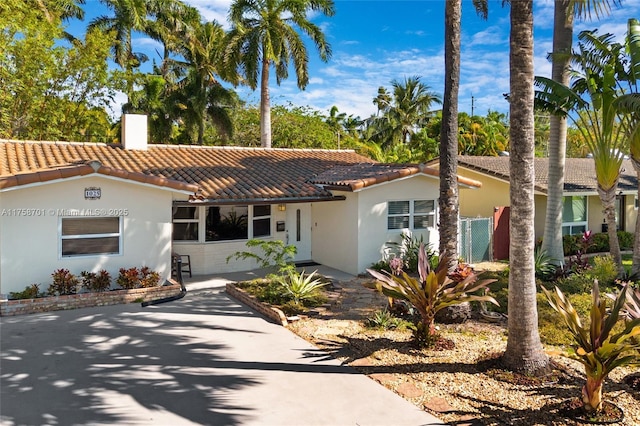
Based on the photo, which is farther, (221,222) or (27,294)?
(221,222)

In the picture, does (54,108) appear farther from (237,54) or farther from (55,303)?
(55,303)

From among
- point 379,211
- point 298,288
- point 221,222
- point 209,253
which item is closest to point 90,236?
point 209,253

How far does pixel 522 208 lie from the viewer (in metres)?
7.17

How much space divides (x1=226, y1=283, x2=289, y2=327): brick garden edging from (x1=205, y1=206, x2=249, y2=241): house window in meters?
2.86

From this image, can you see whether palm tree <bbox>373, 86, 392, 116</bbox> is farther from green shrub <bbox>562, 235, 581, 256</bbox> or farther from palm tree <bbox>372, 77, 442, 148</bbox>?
green shrub <bbox>562, 235, 581, 256</bbox>

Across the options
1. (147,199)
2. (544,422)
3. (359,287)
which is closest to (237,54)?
(147,199)

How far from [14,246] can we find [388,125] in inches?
1558

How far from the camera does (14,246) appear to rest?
1135cm

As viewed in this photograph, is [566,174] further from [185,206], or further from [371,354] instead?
[371,354]

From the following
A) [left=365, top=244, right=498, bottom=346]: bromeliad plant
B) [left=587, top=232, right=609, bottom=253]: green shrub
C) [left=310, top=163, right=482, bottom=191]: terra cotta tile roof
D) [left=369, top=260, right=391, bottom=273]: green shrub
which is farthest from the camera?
[left=587, top=232, right=609, bottom=253]: green shrub

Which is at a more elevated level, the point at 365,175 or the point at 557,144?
the point at 557,144

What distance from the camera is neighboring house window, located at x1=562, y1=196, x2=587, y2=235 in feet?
67.2

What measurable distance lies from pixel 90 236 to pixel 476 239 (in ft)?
43.4

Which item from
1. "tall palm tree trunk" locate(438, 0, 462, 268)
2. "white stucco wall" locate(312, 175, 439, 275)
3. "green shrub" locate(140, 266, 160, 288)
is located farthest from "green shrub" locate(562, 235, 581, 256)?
"green shrub" locate(140, 266, 160, 288)
